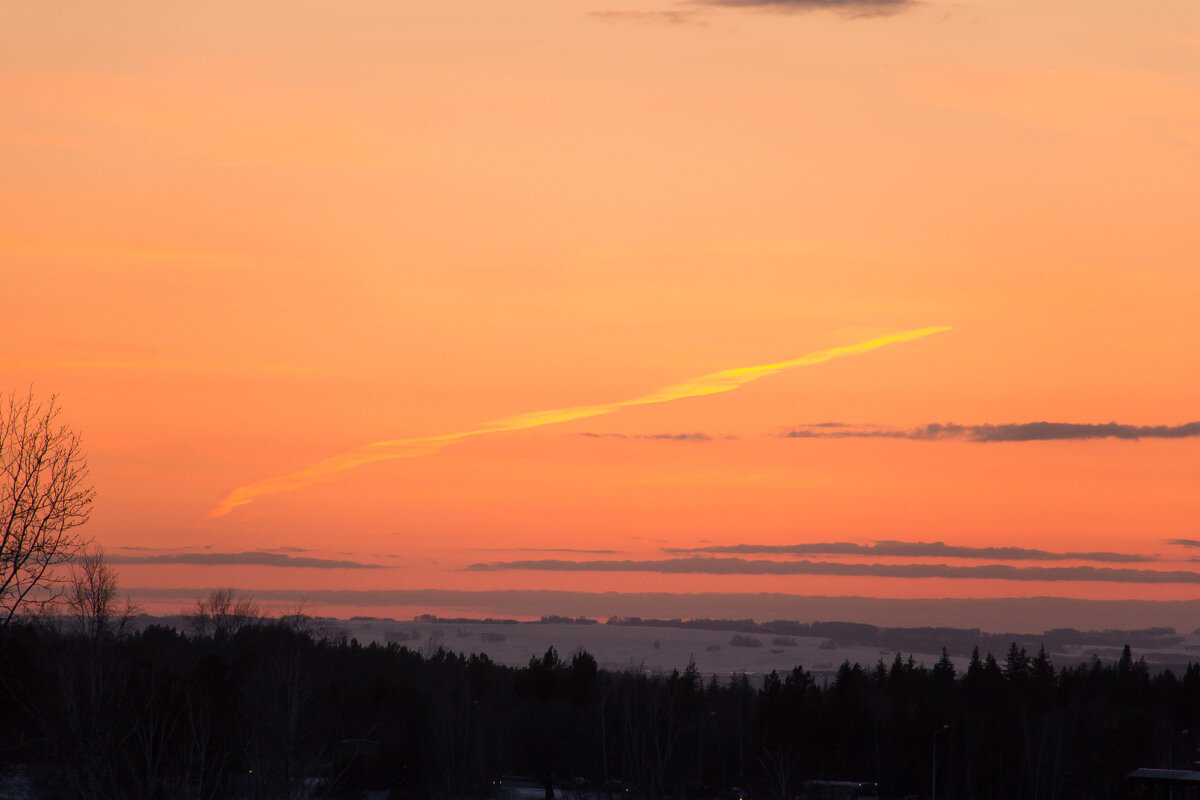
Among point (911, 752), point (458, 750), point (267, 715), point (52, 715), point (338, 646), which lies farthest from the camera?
point (338, 646)

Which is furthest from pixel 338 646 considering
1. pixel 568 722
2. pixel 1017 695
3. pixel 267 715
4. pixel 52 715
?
pixel 52 715

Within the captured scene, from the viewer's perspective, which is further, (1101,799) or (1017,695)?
(1017,695)

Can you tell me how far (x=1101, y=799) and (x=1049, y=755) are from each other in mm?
4833

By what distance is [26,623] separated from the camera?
29766 millimetres

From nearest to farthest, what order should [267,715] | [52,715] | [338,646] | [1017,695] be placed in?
[52,715] < [267,715] < [1017,695] < [338,646]

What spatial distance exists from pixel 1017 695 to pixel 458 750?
51.9 meters

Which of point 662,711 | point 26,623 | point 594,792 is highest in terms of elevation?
point 26,623

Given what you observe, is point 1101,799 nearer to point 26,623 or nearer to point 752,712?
point 752,712

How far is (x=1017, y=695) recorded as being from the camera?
11769cm

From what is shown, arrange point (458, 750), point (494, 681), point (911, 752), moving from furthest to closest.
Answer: point (494, 681), point (911, 752), point (458, 750)

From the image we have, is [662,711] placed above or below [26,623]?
below

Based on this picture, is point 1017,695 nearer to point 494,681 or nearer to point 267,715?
point 494,681

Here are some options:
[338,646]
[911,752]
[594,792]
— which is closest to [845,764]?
[911,752]

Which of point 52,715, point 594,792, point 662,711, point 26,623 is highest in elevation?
point 26,623
